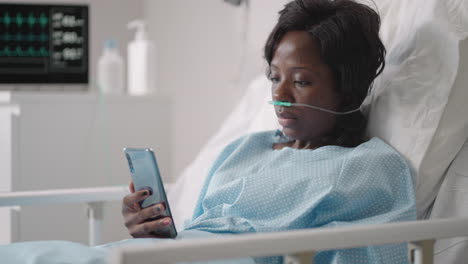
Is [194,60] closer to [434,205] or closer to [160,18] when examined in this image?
[160,18]

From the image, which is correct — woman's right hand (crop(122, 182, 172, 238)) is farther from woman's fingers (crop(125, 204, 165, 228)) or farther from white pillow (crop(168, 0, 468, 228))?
white pillow (crop(168, 0, 468, 228))

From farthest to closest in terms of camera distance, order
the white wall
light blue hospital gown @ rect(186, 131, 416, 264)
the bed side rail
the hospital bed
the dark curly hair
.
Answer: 1. the white wall
2. the dark curly hair
3. light blue hospital gown @ rect(186, 131, 416, 264)
4. the hospital bed
5. the bed side rail

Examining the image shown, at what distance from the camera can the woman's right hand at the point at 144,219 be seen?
0.95 meters

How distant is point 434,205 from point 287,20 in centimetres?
39

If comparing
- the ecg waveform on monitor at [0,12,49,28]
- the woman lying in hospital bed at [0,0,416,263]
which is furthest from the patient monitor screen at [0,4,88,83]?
the woman lying in hospital bed at [0,0,416,263]

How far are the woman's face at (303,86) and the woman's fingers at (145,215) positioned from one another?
10.2 inches

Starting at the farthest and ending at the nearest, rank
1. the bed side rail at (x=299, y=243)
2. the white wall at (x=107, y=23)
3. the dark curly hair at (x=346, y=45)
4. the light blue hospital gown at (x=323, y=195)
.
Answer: the white wall at (x=107, y=23) → the dark curly hair at (x=346, y=45) → the light blue hospital gown at (x=323, y=195) → the bed side rail at (x=299, y=243)

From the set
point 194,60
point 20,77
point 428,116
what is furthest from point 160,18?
point 428,116

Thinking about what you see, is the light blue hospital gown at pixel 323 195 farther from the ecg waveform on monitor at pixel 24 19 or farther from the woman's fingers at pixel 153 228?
the ecg waveform on monitor at pixel 24 19

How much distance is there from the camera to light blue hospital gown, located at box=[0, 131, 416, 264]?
847 mm

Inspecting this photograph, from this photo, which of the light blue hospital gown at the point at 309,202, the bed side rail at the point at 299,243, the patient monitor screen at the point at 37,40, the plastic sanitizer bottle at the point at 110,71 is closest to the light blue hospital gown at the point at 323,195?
the light blue hospital gown at the point at 309,202

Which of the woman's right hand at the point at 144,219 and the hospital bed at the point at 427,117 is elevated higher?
the hospital bed at the point at 427,117

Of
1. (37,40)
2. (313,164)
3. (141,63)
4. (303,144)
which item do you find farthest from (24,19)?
(313,164)

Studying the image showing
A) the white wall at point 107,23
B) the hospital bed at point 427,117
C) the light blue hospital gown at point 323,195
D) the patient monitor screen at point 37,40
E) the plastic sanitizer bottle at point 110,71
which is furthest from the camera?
the white wall at point 107,23
